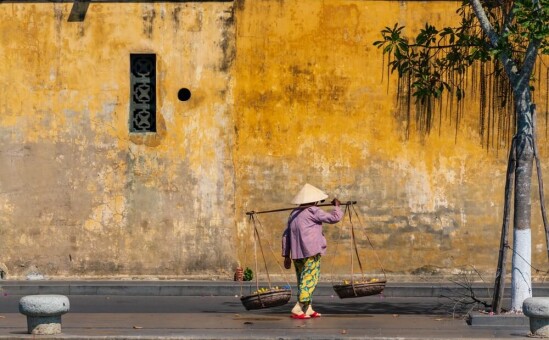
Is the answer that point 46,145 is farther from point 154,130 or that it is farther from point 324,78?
point 324,78

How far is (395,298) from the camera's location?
20.2 metres

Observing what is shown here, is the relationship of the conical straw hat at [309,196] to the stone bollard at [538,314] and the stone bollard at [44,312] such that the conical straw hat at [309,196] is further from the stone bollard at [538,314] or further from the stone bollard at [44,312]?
the stone bollard at [44,312]

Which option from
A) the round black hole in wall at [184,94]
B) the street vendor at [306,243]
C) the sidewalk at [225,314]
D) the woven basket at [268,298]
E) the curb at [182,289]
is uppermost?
the round black hole in wall at [184,94]

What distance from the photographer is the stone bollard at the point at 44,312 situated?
14.6 meters

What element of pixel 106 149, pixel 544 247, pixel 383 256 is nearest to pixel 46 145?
pixel 106 149

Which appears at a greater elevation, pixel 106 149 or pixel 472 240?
pixel 106 149

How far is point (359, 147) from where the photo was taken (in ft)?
70.7

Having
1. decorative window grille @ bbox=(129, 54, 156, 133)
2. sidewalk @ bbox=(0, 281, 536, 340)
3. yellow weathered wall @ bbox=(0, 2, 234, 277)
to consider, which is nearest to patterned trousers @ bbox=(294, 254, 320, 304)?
sidewalk @ bbox=(0, 281, 536, 340)

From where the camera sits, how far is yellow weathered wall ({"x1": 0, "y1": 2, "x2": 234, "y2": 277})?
21609mm

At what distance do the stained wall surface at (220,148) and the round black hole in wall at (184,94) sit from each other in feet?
0.23

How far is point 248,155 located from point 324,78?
5.40ft

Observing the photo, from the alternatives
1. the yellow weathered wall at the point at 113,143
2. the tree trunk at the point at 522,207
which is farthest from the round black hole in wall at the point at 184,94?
the tree trunk at the point at 522,207

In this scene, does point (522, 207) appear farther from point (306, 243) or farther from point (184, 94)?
point (184, 94)

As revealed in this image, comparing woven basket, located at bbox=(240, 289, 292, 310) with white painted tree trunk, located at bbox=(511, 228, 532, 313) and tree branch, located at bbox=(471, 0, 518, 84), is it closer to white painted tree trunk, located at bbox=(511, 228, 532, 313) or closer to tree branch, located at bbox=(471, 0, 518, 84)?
white painted tree trunk, located at bbox=(511, 228, 532, 313)
